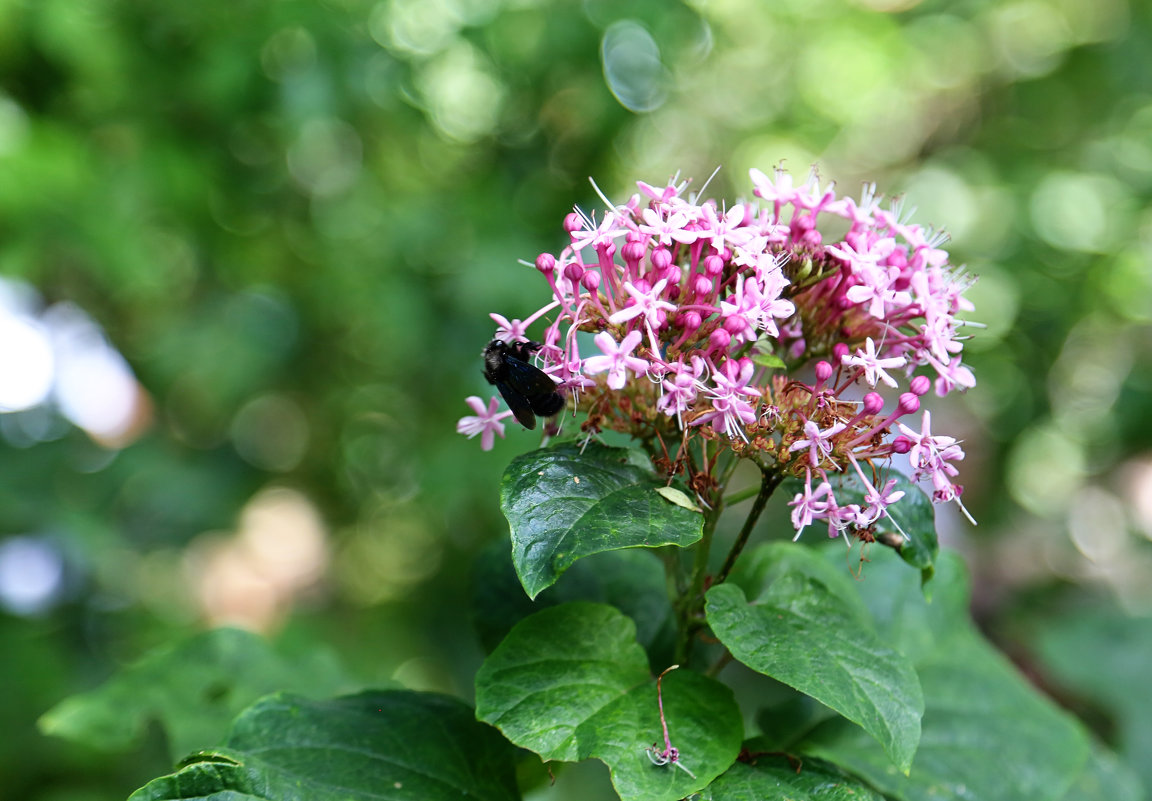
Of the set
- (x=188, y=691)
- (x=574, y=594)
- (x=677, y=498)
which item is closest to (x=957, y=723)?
(x=574, y=594)

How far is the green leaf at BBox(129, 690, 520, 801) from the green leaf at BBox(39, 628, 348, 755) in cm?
34

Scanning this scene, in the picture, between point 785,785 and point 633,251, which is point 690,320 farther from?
point 785,785

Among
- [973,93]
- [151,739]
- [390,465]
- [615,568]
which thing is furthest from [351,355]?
[973,93]

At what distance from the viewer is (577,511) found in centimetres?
97

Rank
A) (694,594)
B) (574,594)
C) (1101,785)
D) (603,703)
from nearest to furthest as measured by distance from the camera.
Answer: (603,703), (694,594), (574,594), (1101,785)

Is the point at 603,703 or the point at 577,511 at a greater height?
the point at 577,511

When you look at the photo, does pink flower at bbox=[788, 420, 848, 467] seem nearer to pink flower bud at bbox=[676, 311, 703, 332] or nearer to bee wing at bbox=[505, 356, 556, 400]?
pink flower bud at bbox=[676, 311, 703, 332]

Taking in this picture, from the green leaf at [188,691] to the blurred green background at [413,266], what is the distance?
0.73ft

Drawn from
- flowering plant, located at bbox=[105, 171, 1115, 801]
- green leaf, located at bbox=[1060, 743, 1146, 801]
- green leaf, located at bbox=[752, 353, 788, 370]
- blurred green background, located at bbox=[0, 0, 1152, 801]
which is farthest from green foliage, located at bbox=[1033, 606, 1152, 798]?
green leaf, located at bbox=[752, 353, 788, 370]

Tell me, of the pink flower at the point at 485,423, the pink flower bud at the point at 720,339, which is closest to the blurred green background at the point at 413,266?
the pink flower at the point at 485,423

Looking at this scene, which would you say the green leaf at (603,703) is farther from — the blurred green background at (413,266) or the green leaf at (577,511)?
the blurred green background at (413,266)

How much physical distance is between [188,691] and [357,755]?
24.3 inches

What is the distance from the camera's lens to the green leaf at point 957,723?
4.35 ft

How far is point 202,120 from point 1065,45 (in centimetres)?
446
